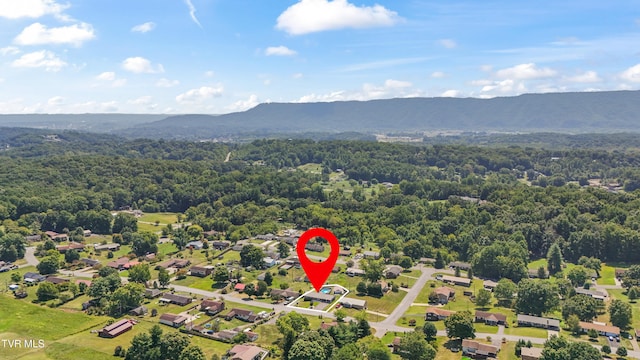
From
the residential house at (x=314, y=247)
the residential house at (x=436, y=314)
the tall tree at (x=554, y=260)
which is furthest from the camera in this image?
the residential house at (x=314, y=247)

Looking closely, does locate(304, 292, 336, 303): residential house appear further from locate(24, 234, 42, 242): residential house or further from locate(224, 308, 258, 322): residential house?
locate(24, 234, 42, 242): residential house

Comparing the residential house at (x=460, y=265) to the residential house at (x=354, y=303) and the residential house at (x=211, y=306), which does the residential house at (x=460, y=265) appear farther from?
the residential house at (x=211, y=306)

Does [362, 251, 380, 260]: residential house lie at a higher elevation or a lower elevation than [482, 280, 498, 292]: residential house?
higher

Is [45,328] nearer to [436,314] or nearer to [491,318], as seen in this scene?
[436,314]

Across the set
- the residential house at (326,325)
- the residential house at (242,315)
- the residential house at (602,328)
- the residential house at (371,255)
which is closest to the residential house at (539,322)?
the residential house at (602,328)

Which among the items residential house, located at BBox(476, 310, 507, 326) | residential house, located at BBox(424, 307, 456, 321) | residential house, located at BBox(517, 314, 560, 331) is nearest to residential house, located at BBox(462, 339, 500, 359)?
residential house, located at BBox(476, 310, 507, 326)

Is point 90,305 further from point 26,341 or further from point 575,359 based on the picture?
point 575,359
